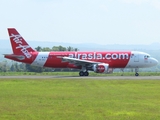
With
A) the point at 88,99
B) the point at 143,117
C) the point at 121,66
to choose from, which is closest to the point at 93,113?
the point at 143,117

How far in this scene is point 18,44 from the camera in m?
59.5

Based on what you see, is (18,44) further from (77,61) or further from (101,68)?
(101,68)

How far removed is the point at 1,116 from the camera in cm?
1917

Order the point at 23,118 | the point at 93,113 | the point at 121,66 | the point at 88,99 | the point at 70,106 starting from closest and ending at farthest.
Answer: the point at 23,118 < the point at 93,113 < the point at 70,106 < the point at 88,99 < the point at 121,66

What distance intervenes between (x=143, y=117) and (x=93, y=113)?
90.6 inches

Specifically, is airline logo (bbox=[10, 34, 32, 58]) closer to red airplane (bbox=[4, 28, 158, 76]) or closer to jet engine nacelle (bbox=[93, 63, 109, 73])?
red airplane (bbox=[4, 28, 158, 76])

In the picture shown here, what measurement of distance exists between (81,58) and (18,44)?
334 inches

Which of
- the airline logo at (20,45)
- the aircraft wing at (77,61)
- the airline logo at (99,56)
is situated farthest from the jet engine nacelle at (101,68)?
the airline logo at (20,45)

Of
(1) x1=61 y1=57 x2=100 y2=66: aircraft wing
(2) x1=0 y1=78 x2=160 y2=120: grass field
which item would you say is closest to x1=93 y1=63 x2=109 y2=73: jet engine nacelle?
(1) x1=61 y1=57 x2=100 y2=66: aircraft wing

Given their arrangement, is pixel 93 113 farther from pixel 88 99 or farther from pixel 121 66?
pixel 121 66

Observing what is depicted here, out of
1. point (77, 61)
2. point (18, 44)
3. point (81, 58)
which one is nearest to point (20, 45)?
point (18, 44)

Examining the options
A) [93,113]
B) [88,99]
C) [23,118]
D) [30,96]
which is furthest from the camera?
[30,96]

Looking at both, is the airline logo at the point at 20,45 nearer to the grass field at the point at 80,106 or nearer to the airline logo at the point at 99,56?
the airline logo at the point at 99,56

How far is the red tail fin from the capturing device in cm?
5944
